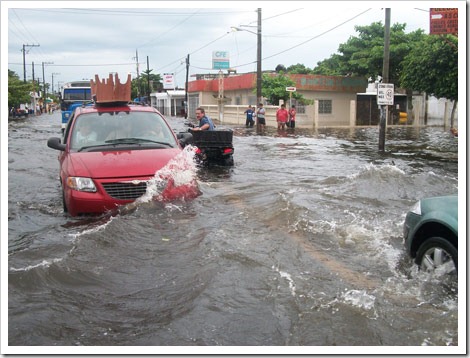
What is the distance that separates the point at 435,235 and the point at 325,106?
35.0m

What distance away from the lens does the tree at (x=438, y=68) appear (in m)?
20.8

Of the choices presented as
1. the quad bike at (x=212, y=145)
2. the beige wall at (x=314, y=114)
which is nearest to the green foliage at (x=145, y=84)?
the beige wall at (x=314, y=114)

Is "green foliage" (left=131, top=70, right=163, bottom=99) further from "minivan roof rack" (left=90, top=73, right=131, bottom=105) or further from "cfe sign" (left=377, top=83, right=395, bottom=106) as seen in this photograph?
"minivan roof rack" (left=90, top=73, right=131, bottom=105)

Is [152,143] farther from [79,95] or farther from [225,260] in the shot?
[79,95]

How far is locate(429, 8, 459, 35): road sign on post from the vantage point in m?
8.97

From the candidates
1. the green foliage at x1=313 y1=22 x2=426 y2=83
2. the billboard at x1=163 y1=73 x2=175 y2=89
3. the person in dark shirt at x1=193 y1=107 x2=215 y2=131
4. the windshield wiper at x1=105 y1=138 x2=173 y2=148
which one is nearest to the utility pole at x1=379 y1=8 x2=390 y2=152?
the person in dark shirt at x1=193 y1=107 x2=215 y2=131

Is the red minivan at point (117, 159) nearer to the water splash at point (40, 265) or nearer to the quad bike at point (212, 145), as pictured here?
the water splash at point (40, 265)

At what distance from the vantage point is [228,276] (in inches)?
197

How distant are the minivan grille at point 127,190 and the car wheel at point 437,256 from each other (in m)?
3.65

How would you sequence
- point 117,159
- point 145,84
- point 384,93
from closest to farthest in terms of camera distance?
point 117,159 < point 384,93 < point 145,84

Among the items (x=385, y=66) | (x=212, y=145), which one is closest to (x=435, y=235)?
(x=212, y=145)

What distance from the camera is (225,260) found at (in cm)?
544

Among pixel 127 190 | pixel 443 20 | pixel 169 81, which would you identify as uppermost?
pixel 169 81

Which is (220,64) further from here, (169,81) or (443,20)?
(443,20)
